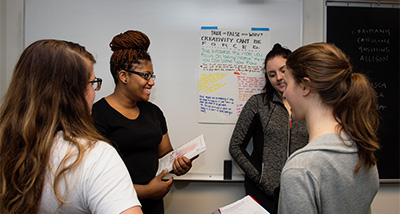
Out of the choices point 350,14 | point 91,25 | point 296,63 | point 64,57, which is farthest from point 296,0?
point 64,57

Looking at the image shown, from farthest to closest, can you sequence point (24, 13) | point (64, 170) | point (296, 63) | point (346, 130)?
point (24, 13) < point (296, 63) < point (346, 130) < point (64, 170)

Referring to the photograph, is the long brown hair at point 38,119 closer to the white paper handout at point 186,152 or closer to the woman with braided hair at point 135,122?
the woman with braided hair at point 135,122

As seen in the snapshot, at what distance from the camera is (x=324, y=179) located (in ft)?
2.83

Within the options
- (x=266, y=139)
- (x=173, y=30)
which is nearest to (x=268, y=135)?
(x=266, y=139)

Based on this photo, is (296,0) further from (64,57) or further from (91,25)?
(64,57)

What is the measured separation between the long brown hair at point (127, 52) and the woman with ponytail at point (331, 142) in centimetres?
89

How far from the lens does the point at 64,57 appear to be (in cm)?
75

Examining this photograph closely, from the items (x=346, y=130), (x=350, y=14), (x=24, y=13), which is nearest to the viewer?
(x=346, y=130)

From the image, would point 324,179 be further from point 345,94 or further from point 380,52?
point 380,52

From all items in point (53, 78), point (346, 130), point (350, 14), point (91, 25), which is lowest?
point (346, 130)

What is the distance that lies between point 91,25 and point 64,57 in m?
1.44

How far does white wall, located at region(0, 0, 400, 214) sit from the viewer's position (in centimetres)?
203

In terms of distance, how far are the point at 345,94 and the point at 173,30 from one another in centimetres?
141

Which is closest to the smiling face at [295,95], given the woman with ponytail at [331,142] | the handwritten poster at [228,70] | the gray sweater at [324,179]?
the woman with ponytail at [331,142]
